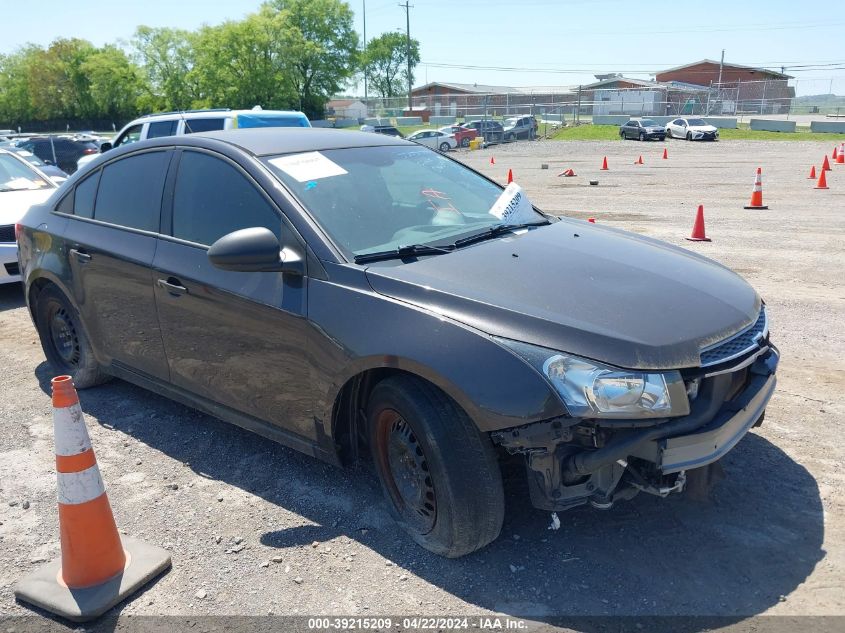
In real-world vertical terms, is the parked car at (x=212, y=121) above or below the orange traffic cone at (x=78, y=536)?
above

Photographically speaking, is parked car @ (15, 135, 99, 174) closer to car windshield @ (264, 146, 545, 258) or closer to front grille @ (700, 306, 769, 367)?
car windshield @ (264, 146, 545, 258)

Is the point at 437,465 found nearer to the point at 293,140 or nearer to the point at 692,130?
the point at 293,140

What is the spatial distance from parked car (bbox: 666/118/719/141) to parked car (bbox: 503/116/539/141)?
7875 millimetres

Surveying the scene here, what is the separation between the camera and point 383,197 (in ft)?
12.5

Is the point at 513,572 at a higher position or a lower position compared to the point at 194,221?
lower

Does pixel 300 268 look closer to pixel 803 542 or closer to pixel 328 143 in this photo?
pixel 328 143

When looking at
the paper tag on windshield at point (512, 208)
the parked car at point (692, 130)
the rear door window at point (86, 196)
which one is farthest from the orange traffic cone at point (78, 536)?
the parked car at point (692, 130)

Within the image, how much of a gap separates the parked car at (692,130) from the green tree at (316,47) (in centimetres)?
4394

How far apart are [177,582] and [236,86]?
73.6m

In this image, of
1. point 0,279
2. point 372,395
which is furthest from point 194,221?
point 0,279

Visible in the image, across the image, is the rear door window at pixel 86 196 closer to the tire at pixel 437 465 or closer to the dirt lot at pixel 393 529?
the dirt lot at pixel 393 529

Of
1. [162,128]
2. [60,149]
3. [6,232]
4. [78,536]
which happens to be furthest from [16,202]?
[60,149]

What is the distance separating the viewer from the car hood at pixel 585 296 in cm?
274

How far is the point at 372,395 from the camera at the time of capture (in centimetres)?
320
